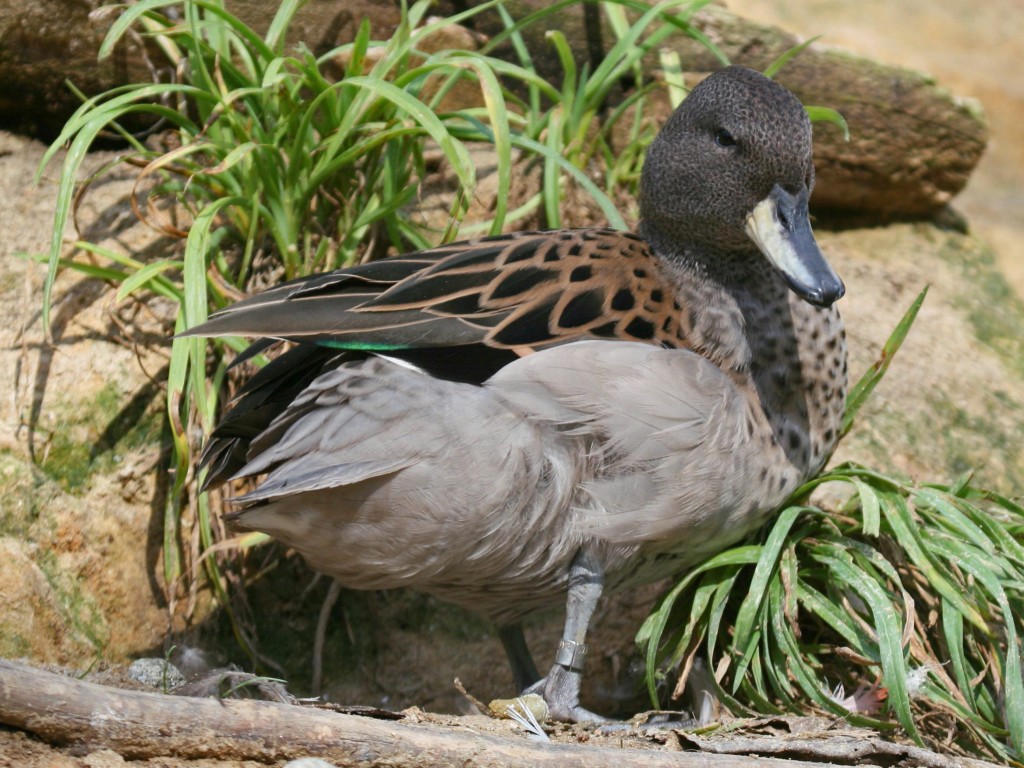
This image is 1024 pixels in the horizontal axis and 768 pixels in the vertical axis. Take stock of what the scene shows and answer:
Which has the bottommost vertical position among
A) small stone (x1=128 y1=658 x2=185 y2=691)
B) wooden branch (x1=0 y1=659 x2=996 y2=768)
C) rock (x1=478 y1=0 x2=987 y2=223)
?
small stone (x1=128 y1=658 x2=185 y2=691)

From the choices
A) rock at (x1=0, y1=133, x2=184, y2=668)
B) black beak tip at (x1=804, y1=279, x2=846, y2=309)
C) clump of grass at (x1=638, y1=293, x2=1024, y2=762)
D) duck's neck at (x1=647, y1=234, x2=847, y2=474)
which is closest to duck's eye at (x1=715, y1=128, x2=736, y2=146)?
duck's neck at (x1=647, y1=234, x2=847, y2=474)

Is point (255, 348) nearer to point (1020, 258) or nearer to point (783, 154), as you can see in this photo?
point (783, 154)

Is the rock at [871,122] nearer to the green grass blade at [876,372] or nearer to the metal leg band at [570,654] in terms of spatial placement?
the green grass blade at [876,372]

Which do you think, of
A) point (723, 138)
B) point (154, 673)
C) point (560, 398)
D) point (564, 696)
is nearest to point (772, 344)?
point (723, 138)

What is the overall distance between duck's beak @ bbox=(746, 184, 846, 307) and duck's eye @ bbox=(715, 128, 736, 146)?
0.59 feet

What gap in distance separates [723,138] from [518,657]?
1576mm

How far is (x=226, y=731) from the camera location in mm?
2154

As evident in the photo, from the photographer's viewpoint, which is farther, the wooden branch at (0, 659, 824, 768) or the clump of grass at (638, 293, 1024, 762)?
the clump of grass at (638, 293, 1024, 762)

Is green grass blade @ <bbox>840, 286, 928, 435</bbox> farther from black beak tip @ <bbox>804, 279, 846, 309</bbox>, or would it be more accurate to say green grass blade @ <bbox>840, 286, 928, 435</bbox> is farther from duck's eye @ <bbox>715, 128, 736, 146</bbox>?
duck's eye @ <bbox>715, 128, 736, 146</bbox>

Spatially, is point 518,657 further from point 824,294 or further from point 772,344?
point 824,294

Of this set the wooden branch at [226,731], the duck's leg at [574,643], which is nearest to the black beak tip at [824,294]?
the duck's leg at [574,643]

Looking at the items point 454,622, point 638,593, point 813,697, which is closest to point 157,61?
point 454,622

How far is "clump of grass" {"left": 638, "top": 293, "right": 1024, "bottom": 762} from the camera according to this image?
3.06 meters

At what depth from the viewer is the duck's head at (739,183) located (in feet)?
10.1
